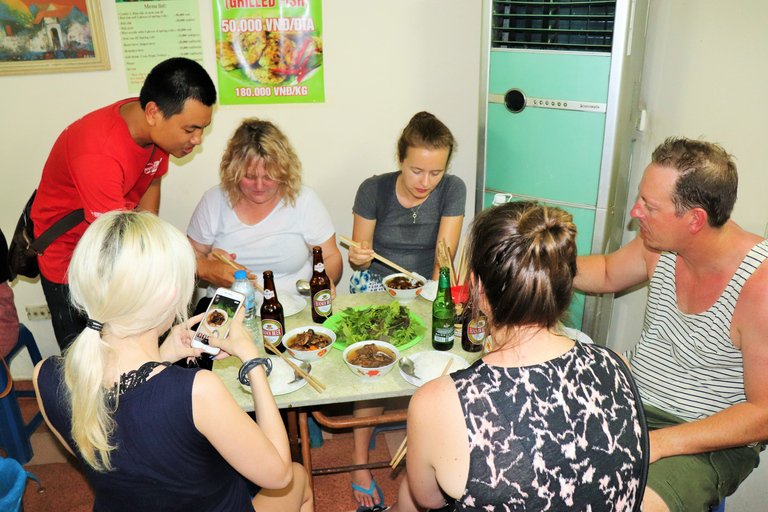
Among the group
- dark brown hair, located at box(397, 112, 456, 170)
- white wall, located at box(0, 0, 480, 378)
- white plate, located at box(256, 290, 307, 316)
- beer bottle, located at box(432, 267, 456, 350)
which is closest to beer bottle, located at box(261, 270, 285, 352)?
white plate, located at box(256, 290, 307, 316)

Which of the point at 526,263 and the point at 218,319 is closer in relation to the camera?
the point at 526,263

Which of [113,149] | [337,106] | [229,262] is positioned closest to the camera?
[113,149]

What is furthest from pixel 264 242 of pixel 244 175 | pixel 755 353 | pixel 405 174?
pixel 755 353

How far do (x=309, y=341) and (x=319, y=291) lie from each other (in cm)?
22

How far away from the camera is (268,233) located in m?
2.47

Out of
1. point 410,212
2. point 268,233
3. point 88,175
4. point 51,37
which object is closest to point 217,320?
point 88,175

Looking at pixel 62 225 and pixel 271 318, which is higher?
pixel 62 225

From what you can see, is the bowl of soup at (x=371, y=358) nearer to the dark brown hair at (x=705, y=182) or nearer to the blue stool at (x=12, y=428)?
the dark brown hair at (x=705, y=182)

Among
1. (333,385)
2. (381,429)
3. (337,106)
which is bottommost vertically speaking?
(381,429)

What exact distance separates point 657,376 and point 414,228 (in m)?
1.23

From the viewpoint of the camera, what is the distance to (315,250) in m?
2.05

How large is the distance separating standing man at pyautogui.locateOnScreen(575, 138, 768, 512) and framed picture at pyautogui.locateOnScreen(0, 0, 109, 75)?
8.58 ft

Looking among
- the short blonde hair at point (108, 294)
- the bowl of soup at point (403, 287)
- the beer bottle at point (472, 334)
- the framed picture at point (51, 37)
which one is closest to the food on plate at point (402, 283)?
the bowl of soup at point (403, 287)

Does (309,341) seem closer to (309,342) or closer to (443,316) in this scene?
(309,342)
